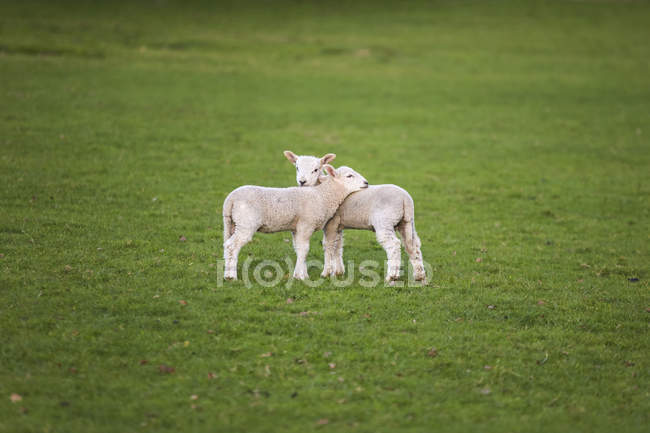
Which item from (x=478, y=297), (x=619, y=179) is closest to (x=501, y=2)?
(x=619, y=179)

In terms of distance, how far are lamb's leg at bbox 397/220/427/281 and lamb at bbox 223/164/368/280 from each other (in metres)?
1.09

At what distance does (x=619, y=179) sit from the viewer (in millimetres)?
21266

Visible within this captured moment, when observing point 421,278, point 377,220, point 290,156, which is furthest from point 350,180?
point 421,278

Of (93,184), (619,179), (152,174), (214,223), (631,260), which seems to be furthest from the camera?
(619,179)

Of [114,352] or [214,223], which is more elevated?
[214,223]

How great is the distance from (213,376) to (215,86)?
24.1 metres

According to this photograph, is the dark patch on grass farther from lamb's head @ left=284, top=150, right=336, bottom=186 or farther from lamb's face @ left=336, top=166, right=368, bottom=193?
lamb's face @ left=336, top=166, right=368, bottom=193

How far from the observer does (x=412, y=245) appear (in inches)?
Answer: 473

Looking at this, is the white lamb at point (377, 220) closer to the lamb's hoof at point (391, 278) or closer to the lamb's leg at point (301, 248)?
the lamb's hoof at point (391, 278)

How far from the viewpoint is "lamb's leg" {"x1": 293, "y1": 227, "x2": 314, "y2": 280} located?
11.8 meters

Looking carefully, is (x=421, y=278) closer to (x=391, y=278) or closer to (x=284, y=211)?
(x=391, y=278)

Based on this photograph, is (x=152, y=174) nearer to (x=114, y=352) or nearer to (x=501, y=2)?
(x=114, y=352)

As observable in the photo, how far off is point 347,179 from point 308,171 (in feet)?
2.41

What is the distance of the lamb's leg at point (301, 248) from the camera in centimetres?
1183
